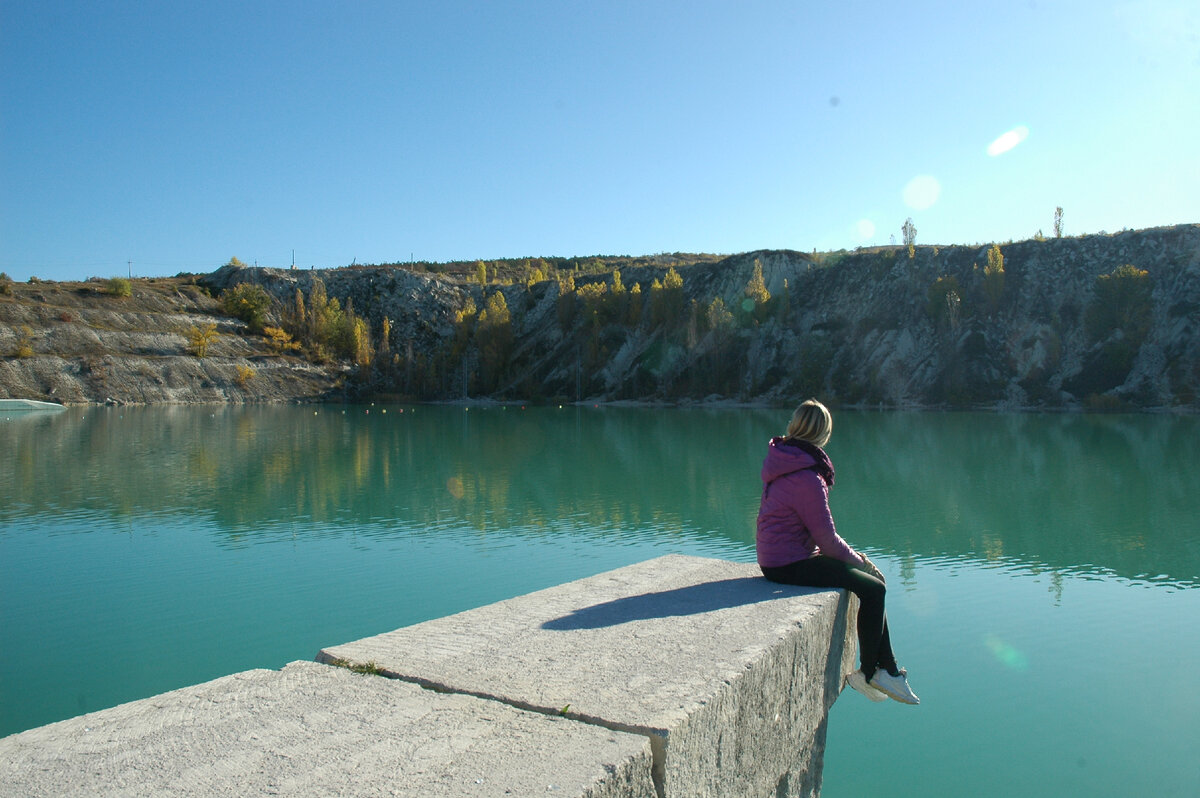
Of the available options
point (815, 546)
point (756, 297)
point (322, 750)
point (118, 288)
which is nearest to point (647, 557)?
point (815, 546)

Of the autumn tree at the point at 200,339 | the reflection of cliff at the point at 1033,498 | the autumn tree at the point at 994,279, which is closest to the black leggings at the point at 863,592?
the reflection of cliff at the point at 1033,498

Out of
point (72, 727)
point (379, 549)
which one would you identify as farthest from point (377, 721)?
point (379, 549)

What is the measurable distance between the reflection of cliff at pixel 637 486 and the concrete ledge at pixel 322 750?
28.3 ft

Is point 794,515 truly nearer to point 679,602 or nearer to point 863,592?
point 863,592

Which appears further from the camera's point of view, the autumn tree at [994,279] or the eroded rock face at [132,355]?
the eroded rock face at [132,355]

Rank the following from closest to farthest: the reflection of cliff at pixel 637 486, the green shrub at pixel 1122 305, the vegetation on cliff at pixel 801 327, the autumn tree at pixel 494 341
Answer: the reflection of cliff at pixel 637 486 < the green shrub at pixel 1122 305 < the vegetation on cliff at pixel 801 327 < the autumn tree at pixel 494 341

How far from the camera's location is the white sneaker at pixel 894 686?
5.52m

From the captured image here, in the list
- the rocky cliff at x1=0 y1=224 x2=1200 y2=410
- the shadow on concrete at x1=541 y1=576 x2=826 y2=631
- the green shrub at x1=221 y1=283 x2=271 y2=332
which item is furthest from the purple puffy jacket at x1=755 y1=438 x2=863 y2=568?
the green shrub at x1=221 y1=283 x2=271 y2=332

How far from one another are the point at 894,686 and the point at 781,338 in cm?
6675

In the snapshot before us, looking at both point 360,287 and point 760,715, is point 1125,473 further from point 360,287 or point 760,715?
point 360,287

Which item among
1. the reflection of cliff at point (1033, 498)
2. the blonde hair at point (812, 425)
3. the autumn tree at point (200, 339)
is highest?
the autumn tree at point (200, 339)

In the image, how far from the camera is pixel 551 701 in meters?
3.70

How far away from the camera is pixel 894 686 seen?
5.52 metres

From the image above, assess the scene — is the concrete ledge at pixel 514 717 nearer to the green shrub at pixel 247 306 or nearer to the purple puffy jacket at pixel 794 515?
the purple puffy jacket at pixel 794 515
